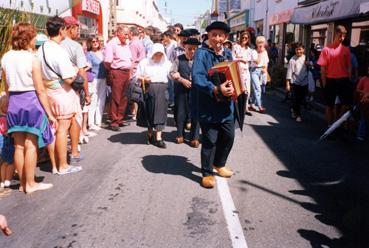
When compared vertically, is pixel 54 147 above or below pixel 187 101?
below

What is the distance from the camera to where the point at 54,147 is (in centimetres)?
521

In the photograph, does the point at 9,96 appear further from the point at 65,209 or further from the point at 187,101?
the point at 187,101

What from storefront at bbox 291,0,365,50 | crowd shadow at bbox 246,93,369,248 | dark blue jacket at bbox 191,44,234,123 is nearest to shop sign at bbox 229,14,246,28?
storefront at bbox 291,0,365,50

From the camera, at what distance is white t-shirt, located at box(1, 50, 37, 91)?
165 inches

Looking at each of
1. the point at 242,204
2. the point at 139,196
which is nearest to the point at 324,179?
the point at 242,204

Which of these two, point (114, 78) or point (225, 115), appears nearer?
→ point (225, 115)

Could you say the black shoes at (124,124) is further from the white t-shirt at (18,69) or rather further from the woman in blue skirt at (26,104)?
the white t-shirt at (18,69)

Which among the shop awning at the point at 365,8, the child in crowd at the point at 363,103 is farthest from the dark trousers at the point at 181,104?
the shop awning at the point at 365,8

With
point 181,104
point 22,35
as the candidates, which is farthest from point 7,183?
point 181,104

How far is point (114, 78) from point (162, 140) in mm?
1748

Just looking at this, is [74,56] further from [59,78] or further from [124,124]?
[124,124]

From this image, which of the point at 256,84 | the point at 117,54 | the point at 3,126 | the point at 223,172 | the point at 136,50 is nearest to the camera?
the point at 3,126

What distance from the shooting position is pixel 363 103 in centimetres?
662

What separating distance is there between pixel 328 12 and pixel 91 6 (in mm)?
14455
